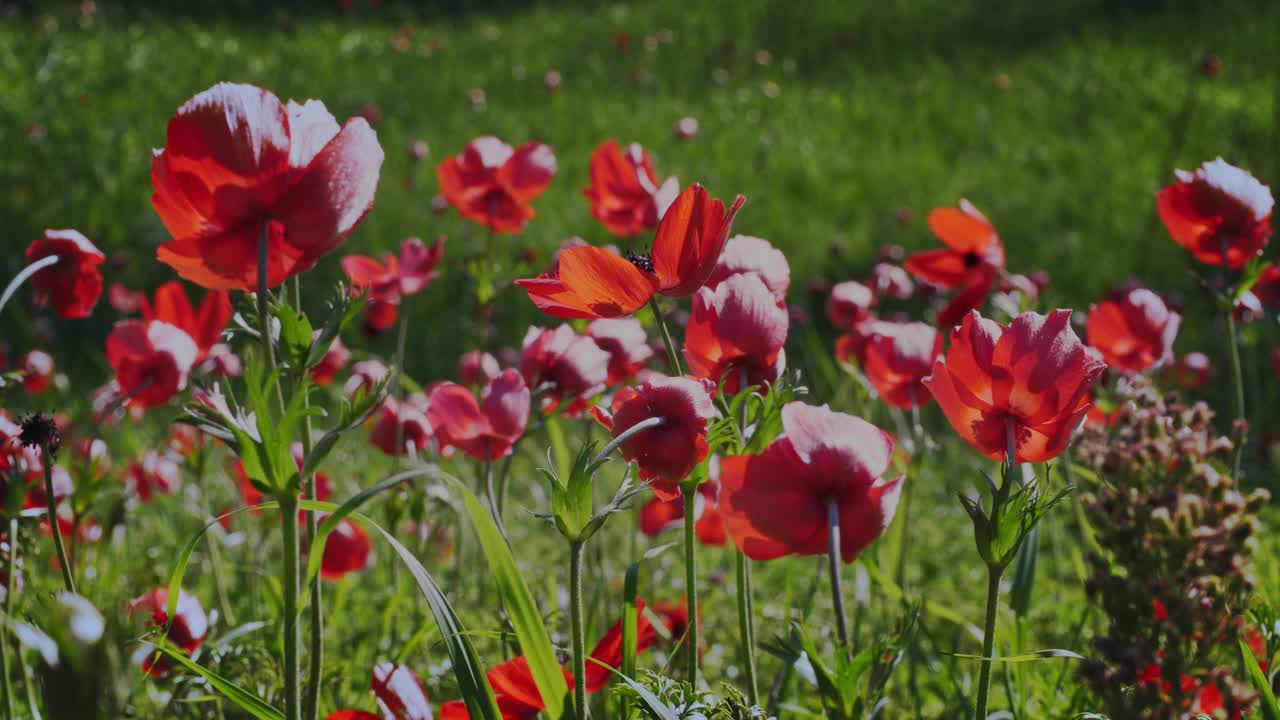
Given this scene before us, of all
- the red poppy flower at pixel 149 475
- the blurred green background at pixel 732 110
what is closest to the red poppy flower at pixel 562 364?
the red poppy flower at pixel 149 475

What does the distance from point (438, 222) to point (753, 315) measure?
429 centimetres

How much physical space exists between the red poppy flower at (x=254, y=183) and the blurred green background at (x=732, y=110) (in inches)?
126

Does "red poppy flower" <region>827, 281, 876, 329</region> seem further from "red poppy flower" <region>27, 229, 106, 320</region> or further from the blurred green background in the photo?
the blurred green background

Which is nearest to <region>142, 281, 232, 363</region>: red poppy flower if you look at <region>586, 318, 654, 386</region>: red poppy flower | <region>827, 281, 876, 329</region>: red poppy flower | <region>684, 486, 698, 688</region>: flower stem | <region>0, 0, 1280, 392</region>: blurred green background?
<region>586, 318, 654, 386</region>: red poppy flower

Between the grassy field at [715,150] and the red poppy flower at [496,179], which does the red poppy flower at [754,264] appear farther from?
the red poppy flower at [496,179]

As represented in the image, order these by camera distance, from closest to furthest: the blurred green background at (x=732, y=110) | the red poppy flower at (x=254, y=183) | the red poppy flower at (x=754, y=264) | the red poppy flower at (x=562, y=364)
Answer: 1. the red poppy flower at (x=254, y=183)
2. the red poppy flower at (x=754, y=264)
3. the red poppy flower at (x=562, y=364)
4. the blurred green background at (x=732, y=110)

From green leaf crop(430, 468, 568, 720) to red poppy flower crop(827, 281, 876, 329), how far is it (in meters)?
1.03

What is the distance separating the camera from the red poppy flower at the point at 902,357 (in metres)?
1.47

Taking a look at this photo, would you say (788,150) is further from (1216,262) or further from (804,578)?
(1216,262)

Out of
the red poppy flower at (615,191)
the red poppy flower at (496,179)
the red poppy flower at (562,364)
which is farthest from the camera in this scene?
the red poppy flower at (496,179)

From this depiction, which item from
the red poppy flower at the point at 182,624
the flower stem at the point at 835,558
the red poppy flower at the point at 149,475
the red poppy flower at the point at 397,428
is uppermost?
the flower stem at the point at 835,558

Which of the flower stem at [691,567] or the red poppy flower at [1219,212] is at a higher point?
the red poppy flower at [1219,212]

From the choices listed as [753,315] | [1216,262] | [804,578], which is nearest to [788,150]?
[804,578]

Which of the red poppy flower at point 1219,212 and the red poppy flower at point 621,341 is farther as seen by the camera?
the red poppy flower at point 621,341
